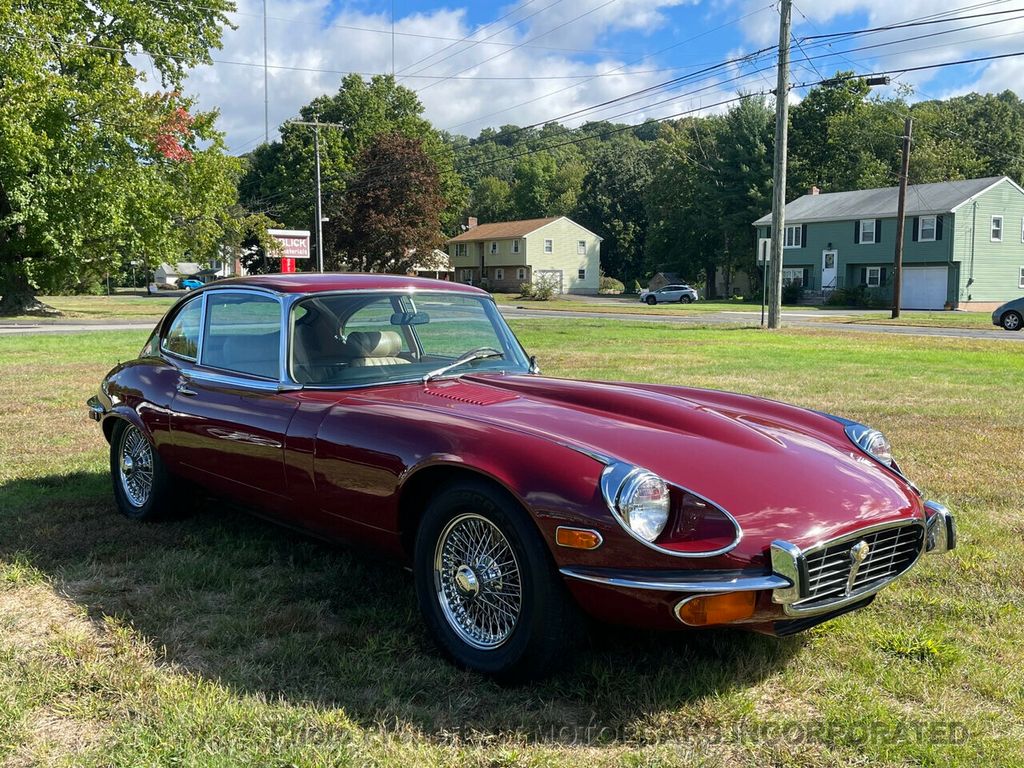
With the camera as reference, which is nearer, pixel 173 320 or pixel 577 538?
pixel 577 538

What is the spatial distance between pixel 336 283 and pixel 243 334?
61cm

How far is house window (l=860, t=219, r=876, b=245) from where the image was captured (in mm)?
46378

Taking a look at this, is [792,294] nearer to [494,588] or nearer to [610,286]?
[610,286]

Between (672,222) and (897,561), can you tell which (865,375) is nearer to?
(897,561)

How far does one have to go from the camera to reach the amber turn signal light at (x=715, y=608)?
8.74 ft

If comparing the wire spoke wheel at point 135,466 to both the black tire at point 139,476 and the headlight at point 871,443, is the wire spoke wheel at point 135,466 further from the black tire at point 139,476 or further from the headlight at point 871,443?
the headlight at point 871,443

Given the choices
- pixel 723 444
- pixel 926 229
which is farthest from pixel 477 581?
pixel 926 229

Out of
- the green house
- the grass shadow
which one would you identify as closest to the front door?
the green house

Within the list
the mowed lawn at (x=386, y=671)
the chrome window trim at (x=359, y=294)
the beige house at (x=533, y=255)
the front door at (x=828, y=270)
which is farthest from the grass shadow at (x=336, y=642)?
the beige house at (x=533, y=255)

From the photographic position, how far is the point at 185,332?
498 centimetres

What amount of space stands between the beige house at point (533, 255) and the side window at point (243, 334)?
59015 mm

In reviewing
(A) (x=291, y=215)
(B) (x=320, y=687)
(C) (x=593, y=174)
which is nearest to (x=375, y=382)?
(B) (x=320, y=687)

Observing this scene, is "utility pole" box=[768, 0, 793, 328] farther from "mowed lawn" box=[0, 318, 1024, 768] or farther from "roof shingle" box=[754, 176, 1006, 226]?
"roof shingle" box=[754, 176, 1006, 226]

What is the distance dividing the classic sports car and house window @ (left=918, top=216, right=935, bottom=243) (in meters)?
44.7
